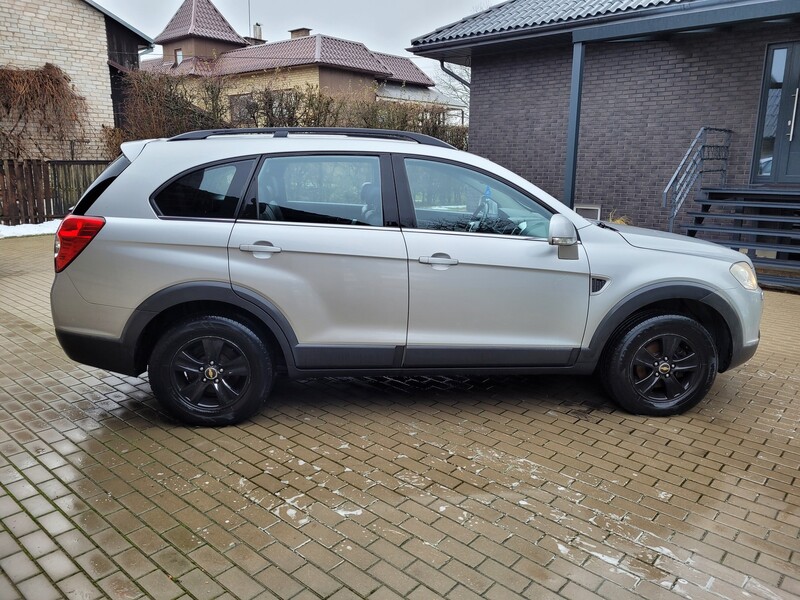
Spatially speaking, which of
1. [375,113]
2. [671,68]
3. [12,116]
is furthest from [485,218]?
[12,116]

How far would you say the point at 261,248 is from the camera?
13.2ft

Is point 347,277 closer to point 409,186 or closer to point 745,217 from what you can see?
point 409,186

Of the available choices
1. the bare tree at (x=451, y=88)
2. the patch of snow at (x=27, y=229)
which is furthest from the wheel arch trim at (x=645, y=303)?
the bare tree at (x=451, y=88)

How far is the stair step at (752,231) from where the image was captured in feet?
30.9

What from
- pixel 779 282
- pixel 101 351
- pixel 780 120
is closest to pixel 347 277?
pixel 101 351

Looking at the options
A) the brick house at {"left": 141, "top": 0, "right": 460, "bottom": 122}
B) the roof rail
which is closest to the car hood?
the roof rail

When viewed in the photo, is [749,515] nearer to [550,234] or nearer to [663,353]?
[663,353]

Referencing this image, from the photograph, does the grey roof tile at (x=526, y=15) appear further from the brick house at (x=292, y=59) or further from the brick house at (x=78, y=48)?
the brick house at (x=78, y=48)

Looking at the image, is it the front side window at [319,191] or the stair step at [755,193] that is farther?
the stair step at [755,193]

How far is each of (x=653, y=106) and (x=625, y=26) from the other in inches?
92.3

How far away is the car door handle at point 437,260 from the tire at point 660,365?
130 cm

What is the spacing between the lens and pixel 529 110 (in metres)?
14.0

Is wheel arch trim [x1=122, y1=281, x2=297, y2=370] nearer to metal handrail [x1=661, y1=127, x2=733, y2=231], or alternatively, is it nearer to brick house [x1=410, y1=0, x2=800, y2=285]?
brick house [x1=410, y1=0, x2=800, y2=285]

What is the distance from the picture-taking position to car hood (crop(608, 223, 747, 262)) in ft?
14.5
